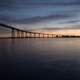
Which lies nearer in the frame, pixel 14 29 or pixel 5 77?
pixel 5 77

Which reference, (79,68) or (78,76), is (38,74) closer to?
(78,76)

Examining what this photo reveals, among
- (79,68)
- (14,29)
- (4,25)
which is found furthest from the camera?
(14,29)

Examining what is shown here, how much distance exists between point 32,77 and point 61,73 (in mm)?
2088

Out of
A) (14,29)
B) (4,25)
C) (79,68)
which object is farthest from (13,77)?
(14,29)

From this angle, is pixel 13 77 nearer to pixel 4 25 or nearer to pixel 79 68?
pixel 79 68

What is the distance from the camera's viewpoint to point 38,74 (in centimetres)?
1199

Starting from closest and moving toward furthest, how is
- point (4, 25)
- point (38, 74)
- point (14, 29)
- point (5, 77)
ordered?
point (5, 77)
point (38, 74)
point (4, 25)
point (14, 29)

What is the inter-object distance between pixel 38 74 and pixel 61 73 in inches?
60.0

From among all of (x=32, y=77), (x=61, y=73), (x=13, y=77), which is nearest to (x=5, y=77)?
(x=13, y=77)

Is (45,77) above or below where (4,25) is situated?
below

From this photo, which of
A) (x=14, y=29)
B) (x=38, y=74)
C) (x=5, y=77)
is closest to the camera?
(x=5, y=77)

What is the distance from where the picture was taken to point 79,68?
13.8 m

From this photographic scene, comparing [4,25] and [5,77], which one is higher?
[4,25]

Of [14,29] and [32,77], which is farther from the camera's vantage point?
[14,29]
